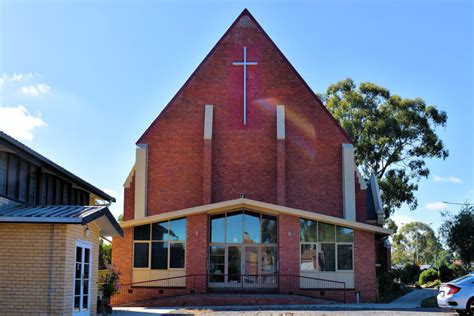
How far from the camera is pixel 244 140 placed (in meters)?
34.6

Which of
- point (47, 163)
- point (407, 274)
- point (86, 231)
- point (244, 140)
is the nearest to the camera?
point (86, 231)

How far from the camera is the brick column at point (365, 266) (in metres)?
29.3

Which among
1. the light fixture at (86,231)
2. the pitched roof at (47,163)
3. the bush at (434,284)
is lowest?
the bush at (434,284)

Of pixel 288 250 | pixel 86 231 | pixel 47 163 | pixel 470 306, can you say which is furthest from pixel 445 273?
pixel 47 163

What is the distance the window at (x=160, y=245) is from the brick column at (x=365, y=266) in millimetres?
8397

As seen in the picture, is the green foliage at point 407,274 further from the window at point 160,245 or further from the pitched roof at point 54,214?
the pitched roof at point 54,214

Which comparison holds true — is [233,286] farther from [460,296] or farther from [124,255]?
[460,296]

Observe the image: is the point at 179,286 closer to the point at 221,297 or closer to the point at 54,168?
the point at 221,297

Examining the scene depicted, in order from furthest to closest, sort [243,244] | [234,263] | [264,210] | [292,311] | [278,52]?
1. [278,52]
2. [243,244]
3. [234,263]
4. [264,210]
5. [292,311]

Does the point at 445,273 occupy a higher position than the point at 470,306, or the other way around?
the point at 445,273

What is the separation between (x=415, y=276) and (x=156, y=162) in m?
30.3

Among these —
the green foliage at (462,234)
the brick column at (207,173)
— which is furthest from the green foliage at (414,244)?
the brick column at (207,173)

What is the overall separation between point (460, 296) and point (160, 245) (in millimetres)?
15127

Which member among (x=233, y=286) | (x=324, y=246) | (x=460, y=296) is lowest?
(x=233, y=286)
